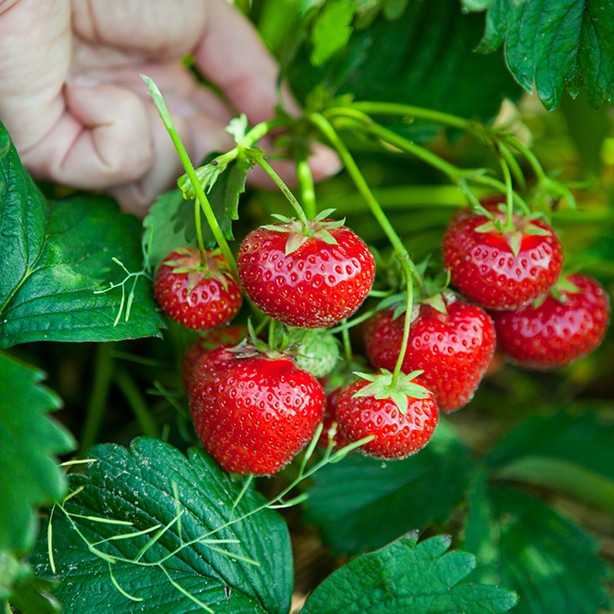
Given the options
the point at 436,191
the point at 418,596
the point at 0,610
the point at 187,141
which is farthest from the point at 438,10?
the point at 0,610

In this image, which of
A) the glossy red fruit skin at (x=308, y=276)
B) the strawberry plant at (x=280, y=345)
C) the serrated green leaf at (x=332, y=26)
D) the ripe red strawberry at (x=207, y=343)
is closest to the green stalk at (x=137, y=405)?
the strawberry plant at (x=280, y=345)

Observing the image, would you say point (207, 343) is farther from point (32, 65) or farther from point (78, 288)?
point (32, 65)

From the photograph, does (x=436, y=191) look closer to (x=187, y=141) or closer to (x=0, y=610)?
(x=187, y=141)

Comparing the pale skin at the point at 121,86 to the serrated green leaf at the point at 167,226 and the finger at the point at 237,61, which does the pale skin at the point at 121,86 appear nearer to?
the finger at the point at 237,61

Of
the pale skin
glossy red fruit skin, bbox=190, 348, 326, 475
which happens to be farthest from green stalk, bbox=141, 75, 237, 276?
the pale skin

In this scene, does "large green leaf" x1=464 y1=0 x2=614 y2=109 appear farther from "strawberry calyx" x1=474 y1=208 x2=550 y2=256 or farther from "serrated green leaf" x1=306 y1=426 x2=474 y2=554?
"serrated green leaf" x1=306 y1=426 x2=474 y2=554

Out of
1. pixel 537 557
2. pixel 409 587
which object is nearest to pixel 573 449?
pixel 537 557
